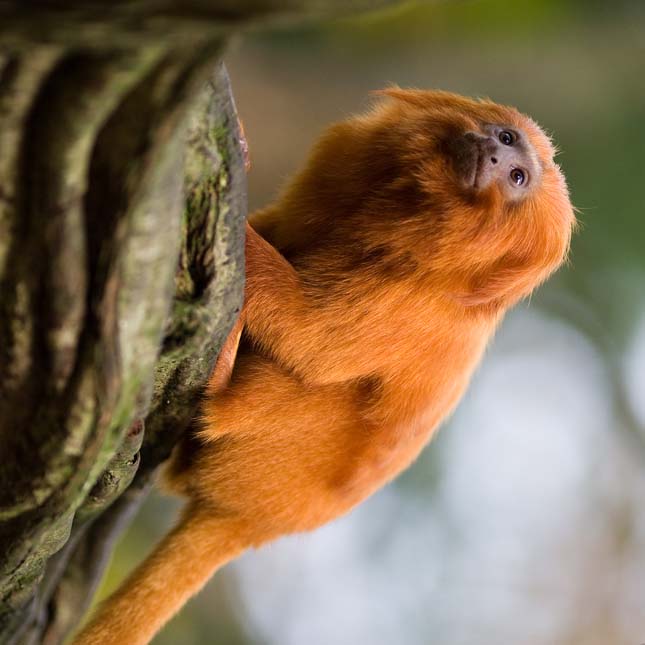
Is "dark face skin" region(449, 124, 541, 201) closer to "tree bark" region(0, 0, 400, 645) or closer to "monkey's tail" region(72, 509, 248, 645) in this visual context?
"tree bark" region(0, 0, 400, 645)

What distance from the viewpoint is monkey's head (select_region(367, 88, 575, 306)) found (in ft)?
4.81

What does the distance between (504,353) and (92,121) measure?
352cm

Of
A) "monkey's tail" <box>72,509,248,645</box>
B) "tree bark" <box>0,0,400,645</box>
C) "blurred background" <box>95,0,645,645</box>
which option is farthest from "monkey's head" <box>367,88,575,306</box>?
"blurred background" <box>95,0,645,645</box>

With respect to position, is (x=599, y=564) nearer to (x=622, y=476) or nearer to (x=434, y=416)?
(x=622, y=476)

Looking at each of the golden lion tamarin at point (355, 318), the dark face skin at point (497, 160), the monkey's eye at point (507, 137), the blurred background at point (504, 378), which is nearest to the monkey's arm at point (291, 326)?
the golden lion tamarin at point (355, 318)

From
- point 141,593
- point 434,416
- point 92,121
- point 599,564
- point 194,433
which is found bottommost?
point 599,564

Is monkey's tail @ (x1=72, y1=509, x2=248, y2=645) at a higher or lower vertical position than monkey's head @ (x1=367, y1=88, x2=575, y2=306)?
lower

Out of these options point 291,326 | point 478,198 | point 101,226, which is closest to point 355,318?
point 291,326

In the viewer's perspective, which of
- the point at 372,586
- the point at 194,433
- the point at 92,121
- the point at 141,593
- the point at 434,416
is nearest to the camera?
the point at 92,121

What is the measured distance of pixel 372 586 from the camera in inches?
148

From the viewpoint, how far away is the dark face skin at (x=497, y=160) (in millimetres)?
1484

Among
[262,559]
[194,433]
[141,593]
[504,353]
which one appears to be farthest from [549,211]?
[262,559]

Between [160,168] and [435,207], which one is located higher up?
[160,168]

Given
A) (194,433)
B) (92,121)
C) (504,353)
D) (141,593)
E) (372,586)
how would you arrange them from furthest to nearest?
(504,353) < (372,586) < (141,593) < (194,433) < (92,121)
